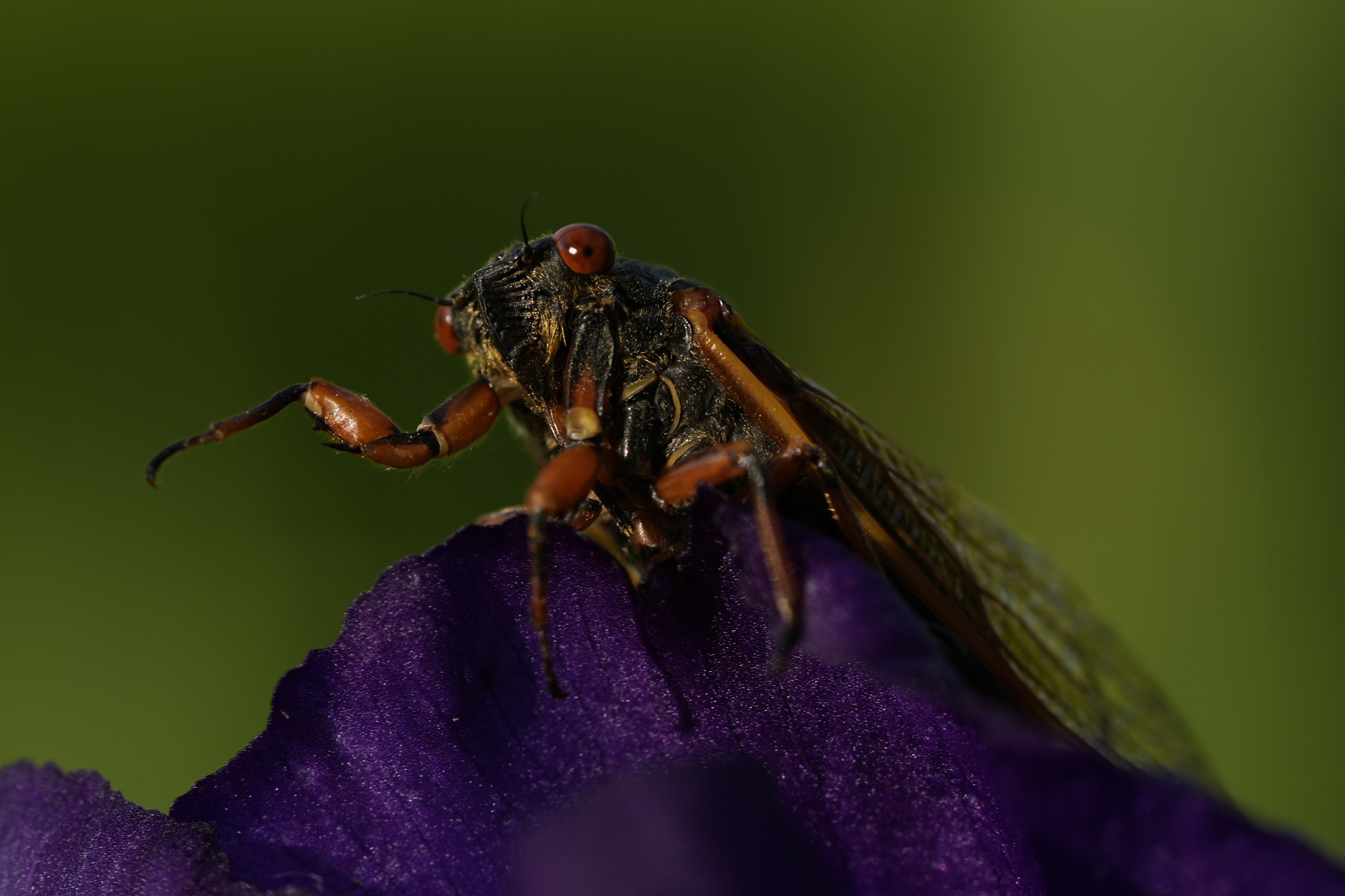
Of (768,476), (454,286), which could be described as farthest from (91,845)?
(454,286)

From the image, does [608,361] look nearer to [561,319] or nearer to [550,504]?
[561,319]

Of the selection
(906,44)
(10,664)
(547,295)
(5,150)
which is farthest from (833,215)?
(547,295)

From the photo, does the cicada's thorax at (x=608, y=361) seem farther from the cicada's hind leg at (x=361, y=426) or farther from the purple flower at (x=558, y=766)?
the purple flower at (x=558, y=766)

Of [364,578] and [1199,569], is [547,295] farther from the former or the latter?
[1199,569]

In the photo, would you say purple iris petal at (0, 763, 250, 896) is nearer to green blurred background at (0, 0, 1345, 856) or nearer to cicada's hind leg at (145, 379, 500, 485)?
cicada's hind leg at (145, 379, 500, 485)

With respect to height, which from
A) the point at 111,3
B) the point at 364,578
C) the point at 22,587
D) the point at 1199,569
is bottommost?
the point at 1199,569

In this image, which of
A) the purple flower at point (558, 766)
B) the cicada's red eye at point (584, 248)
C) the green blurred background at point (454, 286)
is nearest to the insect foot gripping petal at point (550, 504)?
the purple flower at point (558, 766)
